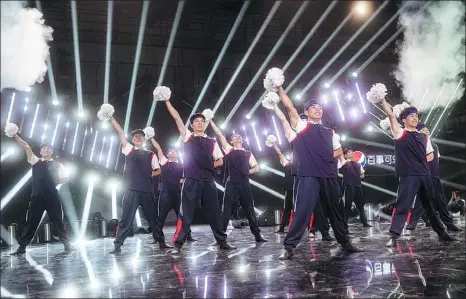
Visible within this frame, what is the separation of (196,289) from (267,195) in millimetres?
12670

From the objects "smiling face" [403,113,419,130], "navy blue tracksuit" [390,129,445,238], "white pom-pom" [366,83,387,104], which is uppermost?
"white pom-pom" [366,83,387,104]

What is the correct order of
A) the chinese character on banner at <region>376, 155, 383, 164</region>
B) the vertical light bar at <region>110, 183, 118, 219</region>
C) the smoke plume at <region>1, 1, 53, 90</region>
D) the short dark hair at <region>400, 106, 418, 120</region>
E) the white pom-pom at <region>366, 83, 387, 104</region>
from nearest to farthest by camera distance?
the smoke plume at <region>1, 1, 53, 90</region> < the white pom-pom at <region>366, 83, 387, 104</region> < the short dark hair at <region>400, 106, 418, 120</region> < the vertical light bar at <region>110, 183, 118, 219</region> < the chinese character on banner at <region>376, 155, 383, 164</region>

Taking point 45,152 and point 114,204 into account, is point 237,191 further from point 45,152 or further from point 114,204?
point 114,204

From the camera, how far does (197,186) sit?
6.35 m

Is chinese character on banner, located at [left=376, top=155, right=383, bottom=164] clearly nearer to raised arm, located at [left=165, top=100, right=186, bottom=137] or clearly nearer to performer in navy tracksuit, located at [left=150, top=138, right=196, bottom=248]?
performer in navy tracksuit, located at [left=150, top=138, right=196, bottom=248]

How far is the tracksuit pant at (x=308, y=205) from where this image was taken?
16.6ft

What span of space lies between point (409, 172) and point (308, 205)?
1911 mm

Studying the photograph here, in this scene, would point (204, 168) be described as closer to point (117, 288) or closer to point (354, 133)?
point (117, 288)

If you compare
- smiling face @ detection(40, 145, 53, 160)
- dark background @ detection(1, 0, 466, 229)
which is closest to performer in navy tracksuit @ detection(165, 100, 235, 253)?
smiling face @ detection(40, 145, 53, 160)

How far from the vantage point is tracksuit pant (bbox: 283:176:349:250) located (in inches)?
199

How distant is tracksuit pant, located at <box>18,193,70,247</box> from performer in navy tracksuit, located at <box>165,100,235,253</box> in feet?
8.27

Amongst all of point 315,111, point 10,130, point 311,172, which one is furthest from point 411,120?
point 10,130

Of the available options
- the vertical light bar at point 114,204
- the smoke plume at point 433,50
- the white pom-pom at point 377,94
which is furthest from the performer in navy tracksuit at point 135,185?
the smoke plume at point 433,50

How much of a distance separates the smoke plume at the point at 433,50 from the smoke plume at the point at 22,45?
11393 mm
